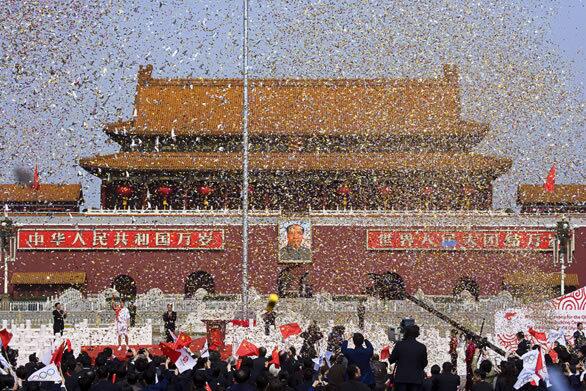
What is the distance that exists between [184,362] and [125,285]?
1102 inches

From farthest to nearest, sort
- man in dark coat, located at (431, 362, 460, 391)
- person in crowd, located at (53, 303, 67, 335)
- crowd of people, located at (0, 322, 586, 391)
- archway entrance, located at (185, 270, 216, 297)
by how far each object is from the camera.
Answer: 1. archway entrance, located at (185, 270, 216, 297)
2. person in crowd, located at (53, 303, 67, 335)
3. man in dark coat, located at (431, 362, 460, 391)
4. crowd of people, located at (0, 322, 586, 391)

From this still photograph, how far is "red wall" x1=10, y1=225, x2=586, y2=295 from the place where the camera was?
3959cm

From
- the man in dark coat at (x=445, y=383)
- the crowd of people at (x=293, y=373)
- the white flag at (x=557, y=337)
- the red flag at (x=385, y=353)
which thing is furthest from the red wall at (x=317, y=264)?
the man in dark coat at (x=445, y=383)

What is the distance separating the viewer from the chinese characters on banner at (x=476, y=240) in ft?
130

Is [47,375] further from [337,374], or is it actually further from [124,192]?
[124,192]

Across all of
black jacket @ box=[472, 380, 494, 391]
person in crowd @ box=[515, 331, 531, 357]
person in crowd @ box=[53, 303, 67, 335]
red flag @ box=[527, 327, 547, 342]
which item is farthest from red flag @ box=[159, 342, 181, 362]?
person in crowd @ box=[53, 303, 67, 335]

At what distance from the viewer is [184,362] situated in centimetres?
1238

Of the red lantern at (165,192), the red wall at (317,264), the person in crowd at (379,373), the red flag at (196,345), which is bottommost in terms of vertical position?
the person in crowd at (379,373)

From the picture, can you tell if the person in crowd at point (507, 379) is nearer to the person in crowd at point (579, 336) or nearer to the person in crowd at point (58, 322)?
the person in crowd at point (579, 336)

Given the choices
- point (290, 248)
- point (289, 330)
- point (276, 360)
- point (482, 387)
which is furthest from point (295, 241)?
point (482, 387)

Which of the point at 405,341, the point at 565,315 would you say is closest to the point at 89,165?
the point at 565,315

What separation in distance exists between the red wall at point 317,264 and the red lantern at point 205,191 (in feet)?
6.42

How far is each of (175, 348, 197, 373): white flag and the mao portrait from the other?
91.2 ft

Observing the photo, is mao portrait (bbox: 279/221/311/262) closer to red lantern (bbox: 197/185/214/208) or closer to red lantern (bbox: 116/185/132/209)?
red lantern (bbox: 197/185/214/208)
